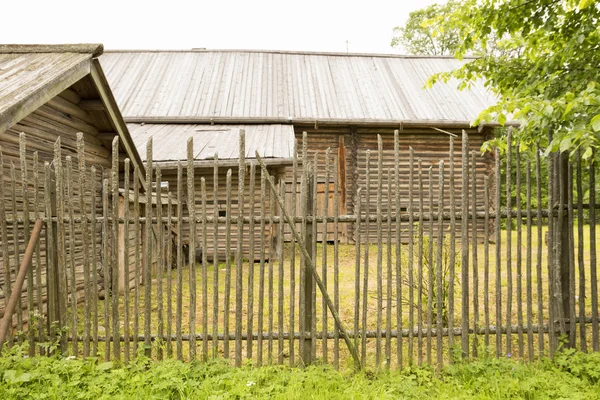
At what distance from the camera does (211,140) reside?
11.1m

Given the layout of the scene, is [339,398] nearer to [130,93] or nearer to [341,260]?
[341,260]

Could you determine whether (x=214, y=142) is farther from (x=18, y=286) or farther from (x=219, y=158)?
(x=18, y=286)

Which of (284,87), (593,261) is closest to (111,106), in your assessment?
(593,261)

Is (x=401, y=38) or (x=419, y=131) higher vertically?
(x=401, y=38)

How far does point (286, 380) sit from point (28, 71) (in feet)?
14.1

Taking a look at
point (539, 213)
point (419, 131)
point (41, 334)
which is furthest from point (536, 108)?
point (419, 131)

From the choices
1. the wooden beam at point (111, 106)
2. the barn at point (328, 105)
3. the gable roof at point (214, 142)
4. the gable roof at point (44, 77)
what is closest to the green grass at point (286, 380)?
the gable roof at point (44, 77)

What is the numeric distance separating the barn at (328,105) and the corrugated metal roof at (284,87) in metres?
0.03

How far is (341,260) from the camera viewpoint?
10.7m

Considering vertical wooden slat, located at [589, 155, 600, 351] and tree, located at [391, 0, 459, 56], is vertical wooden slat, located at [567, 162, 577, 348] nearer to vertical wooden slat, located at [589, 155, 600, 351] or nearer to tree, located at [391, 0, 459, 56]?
vertical wooden slat, located at [589, 155, 600, 351]

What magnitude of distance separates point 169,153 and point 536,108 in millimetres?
8401

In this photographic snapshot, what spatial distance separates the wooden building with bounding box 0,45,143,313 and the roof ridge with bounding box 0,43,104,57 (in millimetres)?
11

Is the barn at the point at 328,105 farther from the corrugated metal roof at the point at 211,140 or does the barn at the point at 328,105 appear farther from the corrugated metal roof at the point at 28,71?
the corrugated metal roof at the point at 28,71

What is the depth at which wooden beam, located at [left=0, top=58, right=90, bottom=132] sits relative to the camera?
3.76 meters
